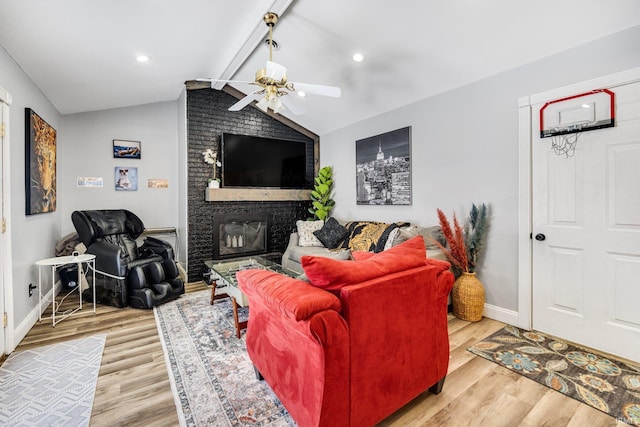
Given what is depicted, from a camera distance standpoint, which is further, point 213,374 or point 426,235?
point 426,235

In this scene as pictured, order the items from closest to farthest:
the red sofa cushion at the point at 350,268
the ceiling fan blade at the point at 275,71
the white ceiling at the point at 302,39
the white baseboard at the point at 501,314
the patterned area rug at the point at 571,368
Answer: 1. the red sofa cushion at the point at 350,268
2. the patterned area rug at the point at 571,368
3. the white ceiling at the point at 302,39
4. the ceiling fan blade at the point at 275,71
5. the white baseboard at the point at 501,314

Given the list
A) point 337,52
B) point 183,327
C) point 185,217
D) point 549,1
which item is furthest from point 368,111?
point 183,327

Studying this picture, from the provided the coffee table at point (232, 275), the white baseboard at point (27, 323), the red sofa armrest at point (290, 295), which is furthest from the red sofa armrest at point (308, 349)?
the white baseboard at point (27, 323)

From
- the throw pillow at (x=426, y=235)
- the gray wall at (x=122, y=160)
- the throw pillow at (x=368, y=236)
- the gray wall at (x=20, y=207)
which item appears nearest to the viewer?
the gray wall at (x=20, y=207)

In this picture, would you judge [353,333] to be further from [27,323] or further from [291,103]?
[27,323]

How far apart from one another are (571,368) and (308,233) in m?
3.19

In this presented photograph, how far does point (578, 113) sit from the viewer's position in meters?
2.34

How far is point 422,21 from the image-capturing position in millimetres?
2479

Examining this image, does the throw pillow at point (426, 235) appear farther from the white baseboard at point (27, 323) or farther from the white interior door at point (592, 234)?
the white baseboard at point (27, 323)

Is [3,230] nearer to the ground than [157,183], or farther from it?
nearer to the ground

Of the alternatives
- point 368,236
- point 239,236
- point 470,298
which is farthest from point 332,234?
point 470,298

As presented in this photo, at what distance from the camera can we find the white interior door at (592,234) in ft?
6.98

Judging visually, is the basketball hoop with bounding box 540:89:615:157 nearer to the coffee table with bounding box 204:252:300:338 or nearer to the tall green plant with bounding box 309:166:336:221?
the coffee table with bounding box 204:252:300:338

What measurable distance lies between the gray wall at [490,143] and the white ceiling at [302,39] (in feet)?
0.35
